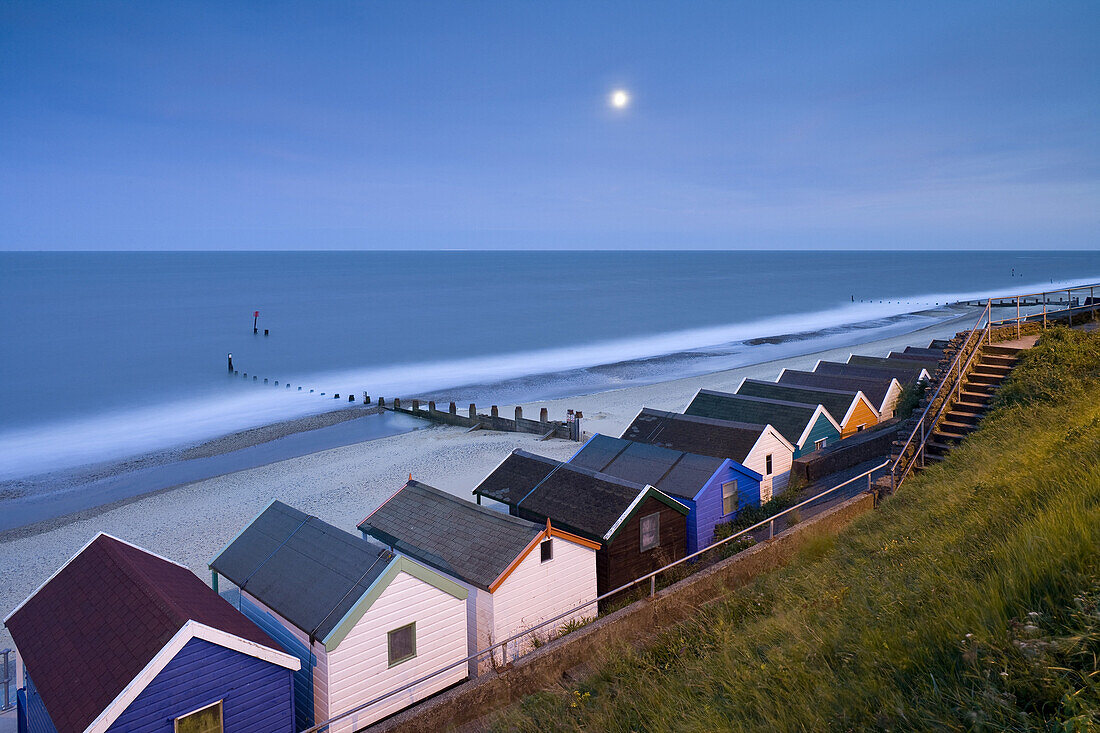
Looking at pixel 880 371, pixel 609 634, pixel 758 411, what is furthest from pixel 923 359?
pixel 609 634

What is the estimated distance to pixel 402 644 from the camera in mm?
13977

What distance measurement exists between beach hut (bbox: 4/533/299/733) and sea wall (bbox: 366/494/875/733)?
7.78ft

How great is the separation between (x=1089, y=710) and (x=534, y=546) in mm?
12041

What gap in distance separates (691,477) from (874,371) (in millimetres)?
20752

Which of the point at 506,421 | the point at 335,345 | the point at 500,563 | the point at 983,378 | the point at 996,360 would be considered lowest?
the point at 506,421

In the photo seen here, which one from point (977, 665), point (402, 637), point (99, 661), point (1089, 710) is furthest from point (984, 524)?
point (99, 661)

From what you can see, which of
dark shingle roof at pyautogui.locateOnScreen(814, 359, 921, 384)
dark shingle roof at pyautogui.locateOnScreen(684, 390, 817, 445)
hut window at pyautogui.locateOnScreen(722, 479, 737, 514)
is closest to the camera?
hut window at pyautogui.locateOnScreen(722, 479, 737, 514)

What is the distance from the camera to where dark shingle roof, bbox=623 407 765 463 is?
24000 millimetres

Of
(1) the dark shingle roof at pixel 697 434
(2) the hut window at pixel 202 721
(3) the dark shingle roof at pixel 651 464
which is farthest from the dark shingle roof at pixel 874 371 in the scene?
(2) the hut window at pixel 202 721

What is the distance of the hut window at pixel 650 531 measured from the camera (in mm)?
18719

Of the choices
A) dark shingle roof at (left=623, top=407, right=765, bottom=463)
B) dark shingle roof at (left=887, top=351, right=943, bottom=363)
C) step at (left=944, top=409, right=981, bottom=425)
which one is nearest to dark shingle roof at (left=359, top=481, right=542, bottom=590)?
dark shingle roof at (left=623, top=407, right=765, bottom=463)

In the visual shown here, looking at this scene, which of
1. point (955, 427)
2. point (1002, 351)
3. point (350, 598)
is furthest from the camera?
point (1002, 351)

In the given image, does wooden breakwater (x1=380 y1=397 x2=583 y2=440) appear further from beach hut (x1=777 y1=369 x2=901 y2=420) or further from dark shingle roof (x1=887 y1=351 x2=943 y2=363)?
dark shingle roof (x1=887 y1=351 x2=943 y2=363)

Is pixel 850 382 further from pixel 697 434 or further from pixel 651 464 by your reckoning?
pixel 651 464
